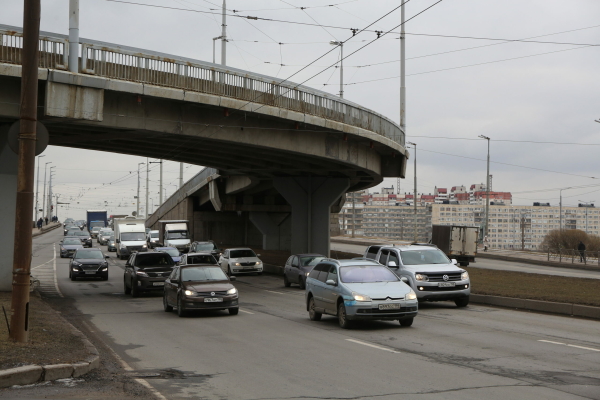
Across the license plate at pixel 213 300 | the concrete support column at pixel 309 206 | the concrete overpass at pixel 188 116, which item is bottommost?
the license plate at pixel 213 300

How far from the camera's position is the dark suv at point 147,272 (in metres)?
26.4

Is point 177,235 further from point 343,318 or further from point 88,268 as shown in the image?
point 343,318

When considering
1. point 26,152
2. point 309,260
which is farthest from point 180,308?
point 309,260

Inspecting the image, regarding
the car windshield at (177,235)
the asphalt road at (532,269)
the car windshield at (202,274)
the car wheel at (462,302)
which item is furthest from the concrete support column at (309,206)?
the car windshield at (202,274)

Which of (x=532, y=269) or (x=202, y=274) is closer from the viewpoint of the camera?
(x=202, y=274)

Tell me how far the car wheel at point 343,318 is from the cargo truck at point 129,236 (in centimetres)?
4246

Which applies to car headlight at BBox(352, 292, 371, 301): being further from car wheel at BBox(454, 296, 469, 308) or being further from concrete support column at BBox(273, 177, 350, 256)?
concrete support column at BBox(273, 177, 350, 256)

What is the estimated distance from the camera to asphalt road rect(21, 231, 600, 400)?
8945mm

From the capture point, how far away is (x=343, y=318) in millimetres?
16016

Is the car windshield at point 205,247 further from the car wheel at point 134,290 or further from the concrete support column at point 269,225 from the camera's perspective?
the car wheel at point 134,290

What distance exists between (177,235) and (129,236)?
7740 millimetres

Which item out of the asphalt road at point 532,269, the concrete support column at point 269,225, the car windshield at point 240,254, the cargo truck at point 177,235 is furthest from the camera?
the concrete support column at point 269,225

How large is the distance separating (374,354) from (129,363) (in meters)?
4.07

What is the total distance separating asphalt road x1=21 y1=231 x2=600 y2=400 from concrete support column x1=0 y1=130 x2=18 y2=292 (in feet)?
16.7
